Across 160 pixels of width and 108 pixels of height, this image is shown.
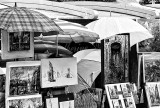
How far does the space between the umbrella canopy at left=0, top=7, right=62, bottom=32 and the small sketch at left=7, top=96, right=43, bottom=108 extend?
0.98 m

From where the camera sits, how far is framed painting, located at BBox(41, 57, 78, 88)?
4297 millimetres

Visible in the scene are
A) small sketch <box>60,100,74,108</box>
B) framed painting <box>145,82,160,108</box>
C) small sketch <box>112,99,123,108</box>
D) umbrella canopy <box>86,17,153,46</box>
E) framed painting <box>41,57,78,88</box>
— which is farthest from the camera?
framed painting <box>145,82,160,108</box>

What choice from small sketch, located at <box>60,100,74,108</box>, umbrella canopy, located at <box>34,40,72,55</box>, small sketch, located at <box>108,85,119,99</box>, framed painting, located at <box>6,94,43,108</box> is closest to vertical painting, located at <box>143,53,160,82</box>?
small sketch, located at <box>108,85,119,99</box>

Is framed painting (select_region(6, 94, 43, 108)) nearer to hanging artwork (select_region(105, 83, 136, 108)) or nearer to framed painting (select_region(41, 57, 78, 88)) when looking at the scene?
framed painting (select_region(41, 57, 78, 88))

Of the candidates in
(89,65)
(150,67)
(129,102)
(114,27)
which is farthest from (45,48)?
(150,67)

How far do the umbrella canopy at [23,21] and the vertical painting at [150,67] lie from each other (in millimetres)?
2440

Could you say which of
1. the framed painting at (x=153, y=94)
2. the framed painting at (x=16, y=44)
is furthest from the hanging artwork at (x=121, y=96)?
the framed painting at (x=16, y=44)

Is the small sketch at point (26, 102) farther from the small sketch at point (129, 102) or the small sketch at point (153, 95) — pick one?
the small sketch at point (153, 95)

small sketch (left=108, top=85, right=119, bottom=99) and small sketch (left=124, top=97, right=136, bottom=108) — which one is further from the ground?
small sketch (left=108, top=85, right=119, bottom=99)

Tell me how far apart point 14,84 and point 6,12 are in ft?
3.01

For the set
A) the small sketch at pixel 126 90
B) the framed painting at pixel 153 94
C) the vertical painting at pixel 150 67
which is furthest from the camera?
the vertical painting at pixel 150 67

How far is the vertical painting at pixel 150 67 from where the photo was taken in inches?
226

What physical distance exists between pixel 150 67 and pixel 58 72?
208cm

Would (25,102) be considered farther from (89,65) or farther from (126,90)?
(89,65)
